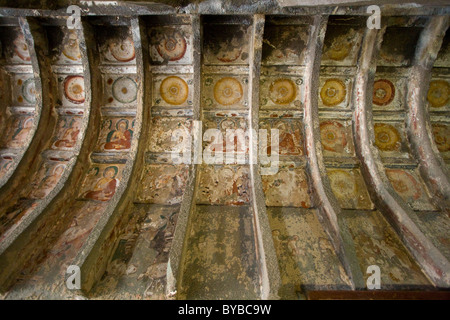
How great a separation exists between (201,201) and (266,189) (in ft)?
3.10

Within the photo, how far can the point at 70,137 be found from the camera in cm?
333

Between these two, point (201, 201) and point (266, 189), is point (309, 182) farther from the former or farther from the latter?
point (201, 201)

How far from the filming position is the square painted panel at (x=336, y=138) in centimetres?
321

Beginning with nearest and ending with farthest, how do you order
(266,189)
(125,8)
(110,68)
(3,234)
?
(3,234) < (125,8) < (266,189) < (110,68)

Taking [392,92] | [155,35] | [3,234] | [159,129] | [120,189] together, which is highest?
[155,35]

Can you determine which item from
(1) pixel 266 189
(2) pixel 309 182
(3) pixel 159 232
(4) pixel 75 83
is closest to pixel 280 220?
(1) pixel 266 189

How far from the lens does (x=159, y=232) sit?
2600 mm

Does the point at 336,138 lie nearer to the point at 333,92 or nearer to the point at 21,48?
Result: the point at 333,92

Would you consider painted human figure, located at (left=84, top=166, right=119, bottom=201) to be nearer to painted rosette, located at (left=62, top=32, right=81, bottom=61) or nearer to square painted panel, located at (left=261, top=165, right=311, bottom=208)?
painted rosette, located at (left=62, top=32, right=81, bottom=61)

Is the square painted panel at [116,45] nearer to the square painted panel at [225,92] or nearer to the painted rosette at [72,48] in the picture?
the painted rosette at [72,48]

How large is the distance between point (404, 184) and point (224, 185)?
2.63 metres

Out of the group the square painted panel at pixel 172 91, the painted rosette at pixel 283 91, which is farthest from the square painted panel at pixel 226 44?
the painted rosette at pixel 283 91

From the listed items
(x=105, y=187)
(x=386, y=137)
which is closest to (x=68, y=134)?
(x=105, y=187)

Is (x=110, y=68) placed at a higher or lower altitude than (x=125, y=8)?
lower
